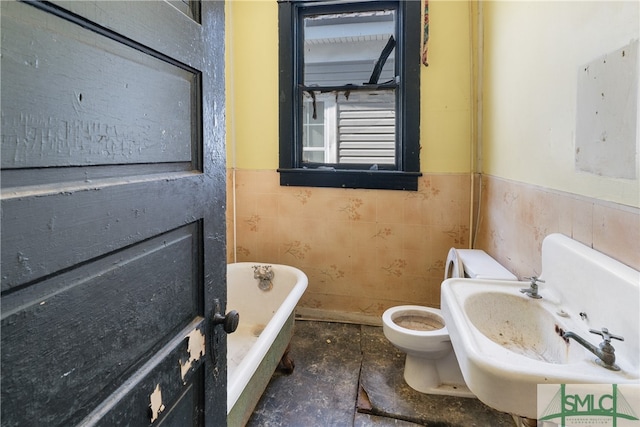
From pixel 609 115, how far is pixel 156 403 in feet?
4.43

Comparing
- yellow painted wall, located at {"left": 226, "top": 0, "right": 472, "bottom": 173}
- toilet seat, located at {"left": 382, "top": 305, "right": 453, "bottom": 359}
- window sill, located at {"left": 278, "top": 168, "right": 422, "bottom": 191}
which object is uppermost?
yellow painted wall, located at {"left": 226, "top": 0, "right": 472, "bottom": 173}

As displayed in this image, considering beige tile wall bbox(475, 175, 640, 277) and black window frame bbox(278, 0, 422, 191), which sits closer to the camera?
beige tile wall bbox(475, 175, 640, 277)

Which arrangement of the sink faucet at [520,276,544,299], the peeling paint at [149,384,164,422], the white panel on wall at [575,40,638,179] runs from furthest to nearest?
the sink faucet at [520,276,544,299] < the white panel on wall at [575,40,638,179] < the peeling paint at [149,384,164,422]

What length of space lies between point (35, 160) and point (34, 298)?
0.54ft

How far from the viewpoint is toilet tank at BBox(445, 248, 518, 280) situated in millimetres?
1755

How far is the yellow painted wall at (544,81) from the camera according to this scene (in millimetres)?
1088

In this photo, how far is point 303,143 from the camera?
2.71 meters

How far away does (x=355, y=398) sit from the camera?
1.84 metres

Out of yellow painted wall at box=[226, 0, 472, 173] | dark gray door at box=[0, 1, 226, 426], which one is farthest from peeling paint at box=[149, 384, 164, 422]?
yellow painted wall at box=[226, 0, 472, 173]

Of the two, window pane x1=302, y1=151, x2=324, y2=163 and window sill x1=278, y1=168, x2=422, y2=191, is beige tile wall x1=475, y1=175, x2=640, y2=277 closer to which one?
window sill x1=278, y1=168, x2=422, y2=191

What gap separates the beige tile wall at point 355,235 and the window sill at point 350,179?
0.04m

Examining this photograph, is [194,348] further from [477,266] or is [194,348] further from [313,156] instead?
[313,156]

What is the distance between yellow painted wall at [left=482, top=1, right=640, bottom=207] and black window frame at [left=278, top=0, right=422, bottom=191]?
43 cm

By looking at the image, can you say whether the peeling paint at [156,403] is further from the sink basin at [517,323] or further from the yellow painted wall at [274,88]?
the yellow painted wall at [274,88]
